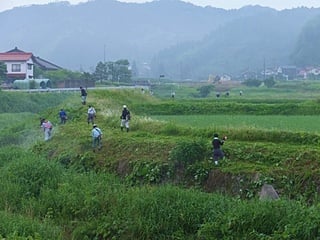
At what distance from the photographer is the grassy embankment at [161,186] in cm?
1281

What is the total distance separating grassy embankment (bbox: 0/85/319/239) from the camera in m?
12.8

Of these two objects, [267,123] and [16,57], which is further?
[16,57]

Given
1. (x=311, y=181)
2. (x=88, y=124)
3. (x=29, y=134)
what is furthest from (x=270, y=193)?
(x=29, y=134)

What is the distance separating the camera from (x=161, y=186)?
15.9 meters

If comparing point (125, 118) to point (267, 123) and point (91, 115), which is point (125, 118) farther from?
point (267, 123)

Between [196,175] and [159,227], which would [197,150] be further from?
[159,227]

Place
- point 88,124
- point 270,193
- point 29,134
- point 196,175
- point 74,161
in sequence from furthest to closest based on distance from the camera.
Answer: point 29,134 < point 88,124 < point 74,161 < point 196,175 < point 270,193

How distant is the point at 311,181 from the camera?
14562 mm

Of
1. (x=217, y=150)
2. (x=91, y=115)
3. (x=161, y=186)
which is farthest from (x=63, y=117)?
(x=161, y=186)

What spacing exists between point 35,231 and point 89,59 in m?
182

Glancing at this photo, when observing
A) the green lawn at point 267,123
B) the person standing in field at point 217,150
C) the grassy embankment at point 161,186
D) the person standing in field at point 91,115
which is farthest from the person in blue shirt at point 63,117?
the person standing in field at point 217,150

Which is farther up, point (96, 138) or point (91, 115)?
point (91, 115)

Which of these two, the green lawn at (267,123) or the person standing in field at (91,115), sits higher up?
the person standing in field at (91,115)

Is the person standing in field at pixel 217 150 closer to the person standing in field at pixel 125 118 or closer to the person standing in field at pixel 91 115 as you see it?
the person standing in field at pixel 125 118
